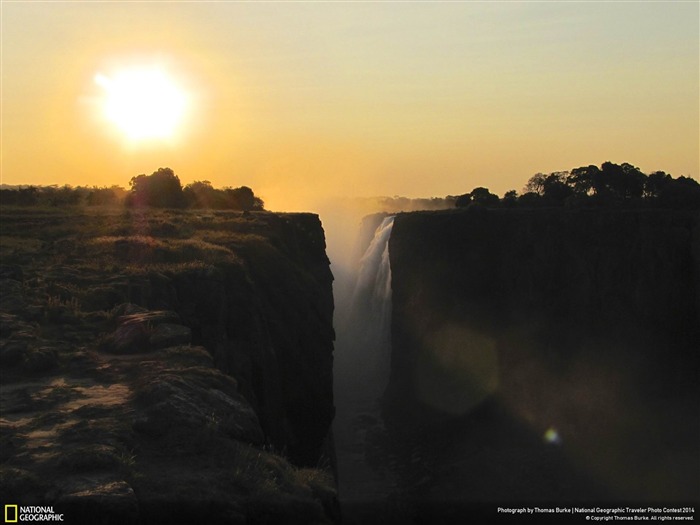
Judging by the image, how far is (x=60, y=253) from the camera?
1046 inches

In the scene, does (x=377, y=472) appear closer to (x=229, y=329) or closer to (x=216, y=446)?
(x=229, y=329)

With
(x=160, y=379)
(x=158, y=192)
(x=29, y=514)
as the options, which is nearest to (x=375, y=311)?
(x=158, y=192)

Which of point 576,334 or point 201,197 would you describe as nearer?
point 576,334

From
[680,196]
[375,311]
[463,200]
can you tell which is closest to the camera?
[680,196]

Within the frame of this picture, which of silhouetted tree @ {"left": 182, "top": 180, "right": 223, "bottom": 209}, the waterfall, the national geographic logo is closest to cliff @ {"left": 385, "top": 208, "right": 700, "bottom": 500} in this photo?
the waterfall

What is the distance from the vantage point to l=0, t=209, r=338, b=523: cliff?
9.42 metres

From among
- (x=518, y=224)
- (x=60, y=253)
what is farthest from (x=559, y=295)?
(x=60, y=253)

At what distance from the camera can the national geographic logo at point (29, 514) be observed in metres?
8.70

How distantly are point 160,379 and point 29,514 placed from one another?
12.4 ft

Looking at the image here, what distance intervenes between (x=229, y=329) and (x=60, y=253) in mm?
8583

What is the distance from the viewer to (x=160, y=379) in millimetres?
12406

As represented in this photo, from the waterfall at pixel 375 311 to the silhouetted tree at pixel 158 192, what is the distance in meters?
20.1

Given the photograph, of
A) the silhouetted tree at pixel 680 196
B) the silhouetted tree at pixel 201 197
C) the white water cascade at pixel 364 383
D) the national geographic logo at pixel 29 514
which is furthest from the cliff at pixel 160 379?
the silhouetted tree at pixel 680 196

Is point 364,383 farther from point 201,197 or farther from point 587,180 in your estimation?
point 587,180
